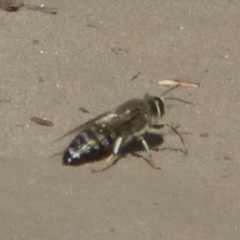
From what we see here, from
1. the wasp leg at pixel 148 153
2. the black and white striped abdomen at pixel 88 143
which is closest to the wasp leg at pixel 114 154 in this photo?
the black and white striped abdomen at pixel 88 143

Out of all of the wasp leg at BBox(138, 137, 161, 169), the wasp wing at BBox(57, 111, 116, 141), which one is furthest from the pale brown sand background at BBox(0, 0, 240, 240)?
the wasp wing at BBox(57, 111, 116, 141)

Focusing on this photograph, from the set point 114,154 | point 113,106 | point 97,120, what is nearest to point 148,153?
point 114,154

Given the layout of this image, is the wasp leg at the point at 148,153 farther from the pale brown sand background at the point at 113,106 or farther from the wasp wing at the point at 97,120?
the wasp wing at the point at 97,120

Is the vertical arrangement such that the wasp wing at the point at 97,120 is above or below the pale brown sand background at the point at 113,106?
above

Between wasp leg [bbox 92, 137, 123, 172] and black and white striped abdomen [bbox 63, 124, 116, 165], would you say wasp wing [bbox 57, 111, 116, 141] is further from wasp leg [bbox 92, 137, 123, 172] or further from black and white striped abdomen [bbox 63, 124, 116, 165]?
wasp leg [bbox 92, 137, 123, 172]

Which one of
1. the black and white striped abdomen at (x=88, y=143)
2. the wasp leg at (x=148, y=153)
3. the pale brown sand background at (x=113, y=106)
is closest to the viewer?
the pale brown sand background at (x=113, y=106)

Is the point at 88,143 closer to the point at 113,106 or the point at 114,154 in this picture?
the point at 114,154

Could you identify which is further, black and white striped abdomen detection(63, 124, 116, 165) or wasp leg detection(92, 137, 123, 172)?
wasp leg detection(92, 137, 123, 172)
